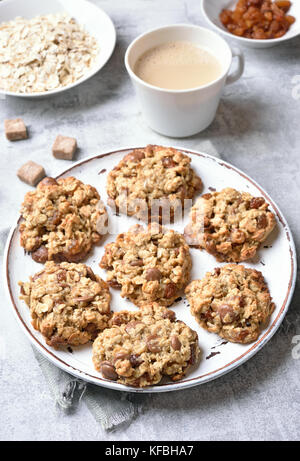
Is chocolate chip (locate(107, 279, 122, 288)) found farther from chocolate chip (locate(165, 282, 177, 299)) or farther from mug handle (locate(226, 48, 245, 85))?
mug handle (locate(226, 48, 245, 85))

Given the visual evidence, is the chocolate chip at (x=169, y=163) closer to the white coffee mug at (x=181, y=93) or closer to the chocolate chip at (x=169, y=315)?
the white coffee mug at (x=181, y=93)

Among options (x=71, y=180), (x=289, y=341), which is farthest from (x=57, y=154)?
(x=289, y=341)

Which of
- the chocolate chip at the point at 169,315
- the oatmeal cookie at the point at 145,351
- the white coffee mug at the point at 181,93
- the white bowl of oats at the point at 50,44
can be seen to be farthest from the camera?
the white bowl of oats at the point at 50,44

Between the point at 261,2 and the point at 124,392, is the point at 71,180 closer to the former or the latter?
the point at 124,392

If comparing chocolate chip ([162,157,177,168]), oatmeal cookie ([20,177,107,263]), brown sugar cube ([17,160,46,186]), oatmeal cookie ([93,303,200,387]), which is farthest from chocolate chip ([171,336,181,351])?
brown sugar cube ([17,160,46,186])

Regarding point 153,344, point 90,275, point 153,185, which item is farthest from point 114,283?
point 153,185

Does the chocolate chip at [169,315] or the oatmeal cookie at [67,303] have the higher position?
the oatmeal cookie at [67,303]

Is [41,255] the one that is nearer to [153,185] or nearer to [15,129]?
[153,185]

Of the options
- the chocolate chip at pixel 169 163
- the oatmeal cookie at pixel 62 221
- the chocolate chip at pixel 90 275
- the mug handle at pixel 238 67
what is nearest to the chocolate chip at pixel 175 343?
the chocolate chip at pixel 90 275
